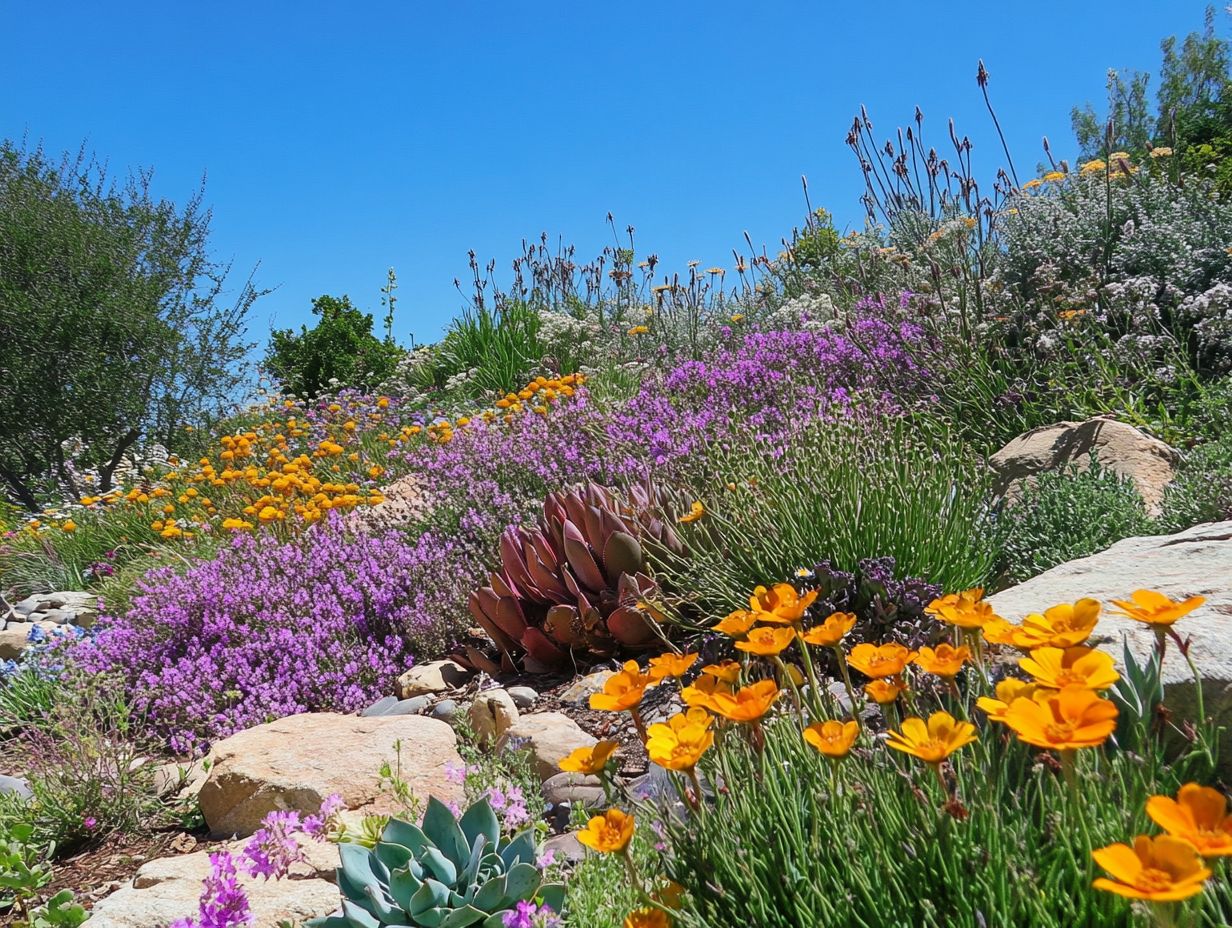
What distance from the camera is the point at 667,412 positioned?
630cm

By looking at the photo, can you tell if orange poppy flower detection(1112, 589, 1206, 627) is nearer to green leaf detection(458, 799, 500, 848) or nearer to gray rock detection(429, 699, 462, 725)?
green leaf detection(458, 799, 500, 848)

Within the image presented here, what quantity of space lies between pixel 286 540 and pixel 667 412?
2.83m

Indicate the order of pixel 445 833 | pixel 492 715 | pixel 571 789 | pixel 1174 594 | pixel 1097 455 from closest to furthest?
1. pixel 445 833
2. pixel 1174 594
3. pixel 571 789
4. pixel 492 715
5. pixel 1097 455

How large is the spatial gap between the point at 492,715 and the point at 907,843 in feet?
8.44

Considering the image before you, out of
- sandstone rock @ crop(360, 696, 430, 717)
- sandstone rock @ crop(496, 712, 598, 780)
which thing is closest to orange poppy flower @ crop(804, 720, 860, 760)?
sandstone rock @ crop(496, 712, 598, 780)

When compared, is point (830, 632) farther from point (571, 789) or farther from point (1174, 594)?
point (571, 789)

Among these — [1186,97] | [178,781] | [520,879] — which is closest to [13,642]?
[178,781]

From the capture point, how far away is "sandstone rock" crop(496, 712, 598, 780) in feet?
10.5

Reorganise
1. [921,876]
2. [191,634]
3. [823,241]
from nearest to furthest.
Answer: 1. [921,876]
2. [191,634]
3. [823,241]

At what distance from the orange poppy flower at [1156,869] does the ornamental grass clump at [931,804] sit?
0.05m

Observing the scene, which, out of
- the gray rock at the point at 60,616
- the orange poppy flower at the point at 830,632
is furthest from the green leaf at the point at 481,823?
the gray rock at the point at 60,616

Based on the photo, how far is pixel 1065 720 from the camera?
1095 millimetres

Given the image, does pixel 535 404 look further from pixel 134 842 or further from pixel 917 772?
pixel 917 772

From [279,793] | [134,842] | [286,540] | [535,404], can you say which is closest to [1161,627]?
[279,793]
